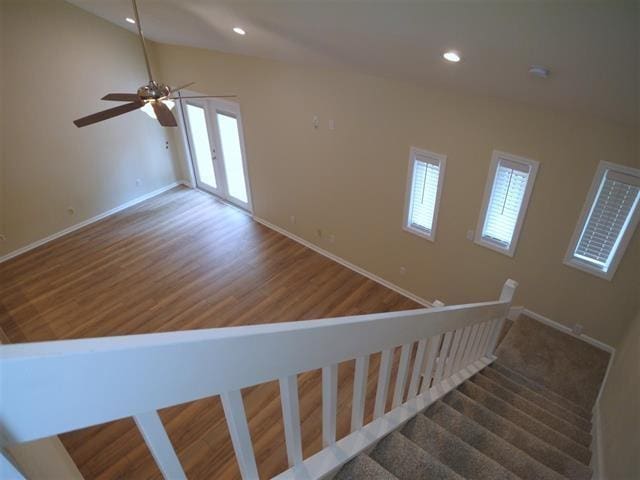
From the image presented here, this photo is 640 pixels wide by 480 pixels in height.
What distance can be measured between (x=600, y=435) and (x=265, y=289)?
13.2 ft

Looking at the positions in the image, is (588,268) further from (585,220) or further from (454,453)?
(454,453)

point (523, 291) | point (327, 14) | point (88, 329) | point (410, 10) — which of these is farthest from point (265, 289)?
point (410, 10)

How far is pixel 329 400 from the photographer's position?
4.34 ft

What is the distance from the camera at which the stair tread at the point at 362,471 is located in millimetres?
1441

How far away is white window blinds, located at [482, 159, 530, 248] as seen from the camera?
3.89 meters

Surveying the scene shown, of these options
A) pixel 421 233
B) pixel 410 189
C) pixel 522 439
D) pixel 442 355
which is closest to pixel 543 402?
pixel 522 439

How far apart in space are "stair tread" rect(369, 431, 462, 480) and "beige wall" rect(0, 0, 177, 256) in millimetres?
6545

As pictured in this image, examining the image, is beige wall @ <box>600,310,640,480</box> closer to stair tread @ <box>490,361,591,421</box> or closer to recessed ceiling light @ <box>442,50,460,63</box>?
stair tread @ <box>490,361,591,421</box>

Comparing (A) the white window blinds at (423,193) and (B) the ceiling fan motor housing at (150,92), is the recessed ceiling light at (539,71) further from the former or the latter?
(B) the ceiling fan motor housing at (150,92)

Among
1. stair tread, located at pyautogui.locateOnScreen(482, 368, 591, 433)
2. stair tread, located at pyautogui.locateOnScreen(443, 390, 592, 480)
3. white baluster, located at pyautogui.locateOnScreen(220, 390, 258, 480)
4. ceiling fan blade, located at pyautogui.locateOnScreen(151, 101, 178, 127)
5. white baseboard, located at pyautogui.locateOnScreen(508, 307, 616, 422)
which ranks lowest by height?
white baseboard, located at pyautogui.locateOnScreen(508, 307, 616, 422)

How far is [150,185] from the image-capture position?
7695mm

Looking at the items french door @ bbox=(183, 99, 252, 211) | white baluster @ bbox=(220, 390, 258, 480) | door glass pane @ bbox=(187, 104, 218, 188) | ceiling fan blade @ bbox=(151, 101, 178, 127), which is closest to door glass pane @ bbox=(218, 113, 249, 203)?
french door @ bbox=(183, 99, 252, 211)

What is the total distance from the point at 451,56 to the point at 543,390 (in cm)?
321

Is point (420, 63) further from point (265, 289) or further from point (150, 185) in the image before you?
point (150, 185)
